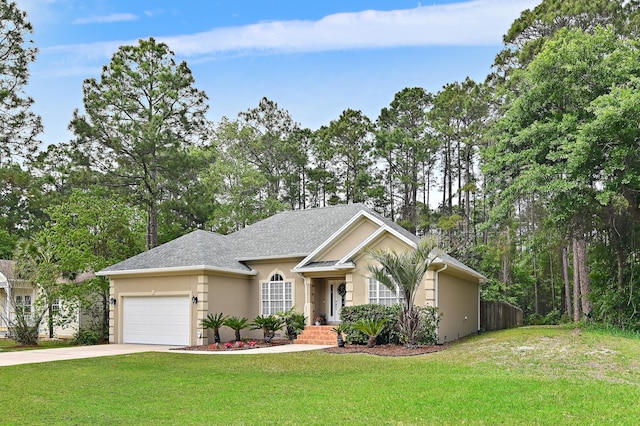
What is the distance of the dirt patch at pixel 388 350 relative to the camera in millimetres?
15766

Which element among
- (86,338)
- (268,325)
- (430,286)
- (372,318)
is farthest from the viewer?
(86,338)

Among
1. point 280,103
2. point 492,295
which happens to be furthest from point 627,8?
point 280,103

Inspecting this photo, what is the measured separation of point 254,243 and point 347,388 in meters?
14.8

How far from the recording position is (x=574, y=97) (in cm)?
1956

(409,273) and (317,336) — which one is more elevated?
(409,273)

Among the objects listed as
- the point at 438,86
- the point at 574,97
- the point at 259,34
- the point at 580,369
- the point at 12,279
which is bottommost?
the point at 580,369

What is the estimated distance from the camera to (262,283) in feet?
74.5

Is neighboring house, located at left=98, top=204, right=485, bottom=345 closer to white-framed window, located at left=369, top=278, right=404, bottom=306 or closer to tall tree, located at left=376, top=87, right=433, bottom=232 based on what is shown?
white-framed window, located at left=369, top=278, right=404, bottom=306

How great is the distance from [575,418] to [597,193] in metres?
13.2

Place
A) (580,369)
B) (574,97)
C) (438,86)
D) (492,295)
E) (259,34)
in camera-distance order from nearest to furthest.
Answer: (580,369) < (259,34) < (574,97) < (492,295) < (438,86)

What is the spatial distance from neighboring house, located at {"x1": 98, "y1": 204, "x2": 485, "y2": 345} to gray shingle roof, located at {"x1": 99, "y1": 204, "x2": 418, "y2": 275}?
2.3 inches

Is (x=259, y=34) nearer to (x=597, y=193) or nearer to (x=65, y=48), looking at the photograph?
(x=65, y=48)

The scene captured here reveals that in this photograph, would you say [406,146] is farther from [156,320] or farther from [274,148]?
[156,320]

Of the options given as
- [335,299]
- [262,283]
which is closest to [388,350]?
[335,299]
